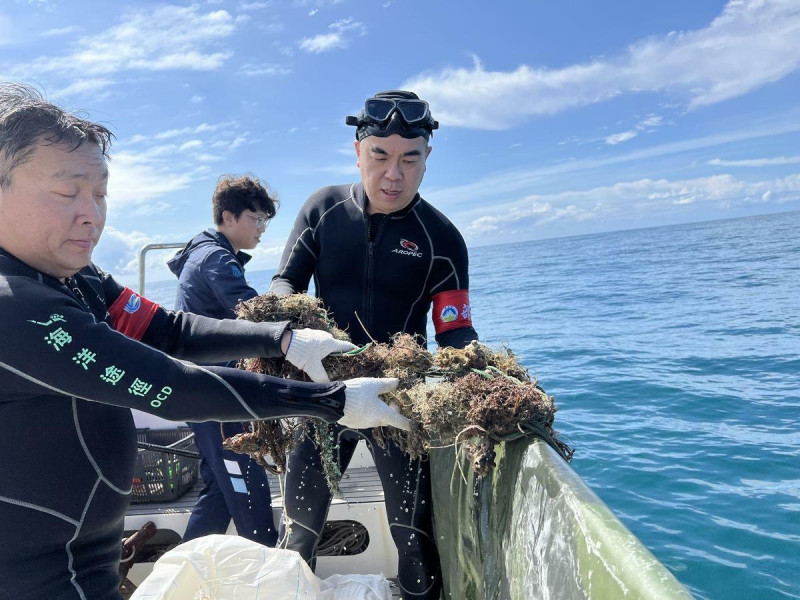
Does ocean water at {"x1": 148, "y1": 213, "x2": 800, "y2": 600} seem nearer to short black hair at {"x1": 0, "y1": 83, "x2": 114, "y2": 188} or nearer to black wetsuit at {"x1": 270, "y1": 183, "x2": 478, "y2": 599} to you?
black wetsuit at {"x1": 270, "y1": 183, "x2": 478, "y2": 599}

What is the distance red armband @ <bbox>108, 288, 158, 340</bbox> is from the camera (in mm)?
2146

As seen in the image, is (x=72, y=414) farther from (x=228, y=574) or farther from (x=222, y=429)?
(x=222, y=429)

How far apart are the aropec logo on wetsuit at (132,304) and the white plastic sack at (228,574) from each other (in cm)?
98

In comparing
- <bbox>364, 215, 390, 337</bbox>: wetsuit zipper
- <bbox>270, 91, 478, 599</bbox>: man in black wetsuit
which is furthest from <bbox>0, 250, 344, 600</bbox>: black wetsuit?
<bbox>364, 215, 390, 337</bbox>: wetsuit zipper

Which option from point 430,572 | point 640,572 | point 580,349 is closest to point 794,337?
point 580,349

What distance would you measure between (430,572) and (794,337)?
11.8 metres

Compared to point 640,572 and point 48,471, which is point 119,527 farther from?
point 640,572

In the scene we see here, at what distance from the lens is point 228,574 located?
2.32 metres

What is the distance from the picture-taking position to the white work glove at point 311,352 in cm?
234

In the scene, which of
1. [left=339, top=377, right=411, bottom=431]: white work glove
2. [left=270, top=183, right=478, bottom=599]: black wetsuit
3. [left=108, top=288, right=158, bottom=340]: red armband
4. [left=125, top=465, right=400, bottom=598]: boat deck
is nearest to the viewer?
[left=339, top=377, right=411, bottom=431]: white work glove

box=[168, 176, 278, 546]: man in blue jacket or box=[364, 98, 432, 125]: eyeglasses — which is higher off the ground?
box=[364, 98, 432, 125]: eyeglasses

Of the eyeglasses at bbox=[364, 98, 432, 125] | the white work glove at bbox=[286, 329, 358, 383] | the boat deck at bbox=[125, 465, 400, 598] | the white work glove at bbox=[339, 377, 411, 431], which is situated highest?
the eyeglasses at bbox=[364, 98, 432, 125]

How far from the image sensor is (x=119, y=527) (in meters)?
1.76

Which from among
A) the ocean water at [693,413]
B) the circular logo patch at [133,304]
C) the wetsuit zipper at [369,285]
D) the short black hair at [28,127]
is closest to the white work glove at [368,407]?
the wetsuit zipper at [369,285]
